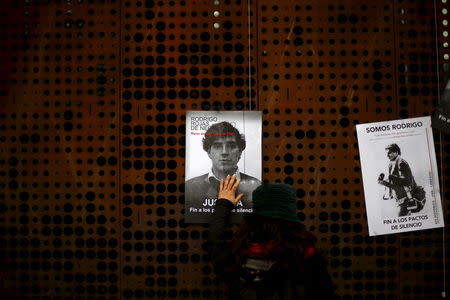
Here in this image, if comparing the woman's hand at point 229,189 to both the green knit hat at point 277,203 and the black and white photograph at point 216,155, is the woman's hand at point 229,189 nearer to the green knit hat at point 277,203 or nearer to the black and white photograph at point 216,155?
the black and white photograph at point 216,155

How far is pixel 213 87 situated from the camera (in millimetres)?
2186

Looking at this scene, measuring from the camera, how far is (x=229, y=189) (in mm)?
2088

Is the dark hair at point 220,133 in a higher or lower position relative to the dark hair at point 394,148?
higher

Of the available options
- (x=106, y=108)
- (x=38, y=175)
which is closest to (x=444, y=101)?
(x=106, y=108)

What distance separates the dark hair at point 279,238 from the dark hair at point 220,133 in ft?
1.98

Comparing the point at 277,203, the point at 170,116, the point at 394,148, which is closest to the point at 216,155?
the point at 170,116

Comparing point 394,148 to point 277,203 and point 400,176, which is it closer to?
point 400,176

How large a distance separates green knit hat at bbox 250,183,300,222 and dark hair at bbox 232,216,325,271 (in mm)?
28

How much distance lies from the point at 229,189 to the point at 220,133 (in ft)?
1.00

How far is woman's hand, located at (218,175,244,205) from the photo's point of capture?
2053 millimetres

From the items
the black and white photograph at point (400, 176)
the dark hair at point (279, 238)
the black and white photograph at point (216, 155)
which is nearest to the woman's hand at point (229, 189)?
the black and white photograph at point (216, 155)

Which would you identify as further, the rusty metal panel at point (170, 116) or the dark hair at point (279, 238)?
the rusty metal panel at point (170, 116)

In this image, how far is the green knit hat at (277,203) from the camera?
158cm

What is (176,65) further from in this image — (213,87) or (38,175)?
(38,175)
